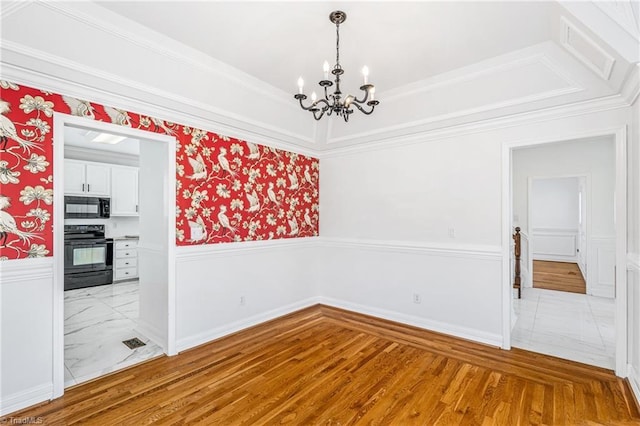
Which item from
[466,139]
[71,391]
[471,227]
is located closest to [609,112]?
[466,139]

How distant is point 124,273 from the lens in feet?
20.6

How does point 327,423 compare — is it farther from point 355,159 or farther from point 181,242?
point 355,159

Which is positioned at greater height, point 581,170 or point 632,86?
point 632,86

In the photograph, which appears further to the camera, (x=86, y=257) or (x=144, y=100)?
(x=86, y=257)

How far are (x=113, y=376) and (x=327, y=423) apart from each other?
1965mm

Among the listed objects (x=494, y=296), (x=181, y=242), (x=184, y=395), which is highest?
(x=181, y=242)

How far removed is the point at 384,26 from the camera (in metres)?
2.40

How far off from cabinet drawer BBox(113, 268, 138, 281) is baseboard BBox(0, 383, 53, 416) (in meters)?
4.27

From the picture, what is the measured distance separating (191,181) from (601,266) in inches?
261

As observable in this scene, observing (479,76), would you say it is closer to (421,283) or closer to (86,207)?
(421,283)

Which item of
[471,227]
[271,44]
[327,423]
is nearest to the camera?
[327,423]

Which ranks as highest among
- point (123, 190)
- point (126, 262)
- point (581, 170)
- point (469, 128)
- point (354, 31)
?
point (354, 31)

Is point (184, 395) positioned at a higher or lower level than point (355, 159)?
lower

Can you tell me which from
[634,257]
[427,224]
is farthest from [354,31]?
[634,257]
